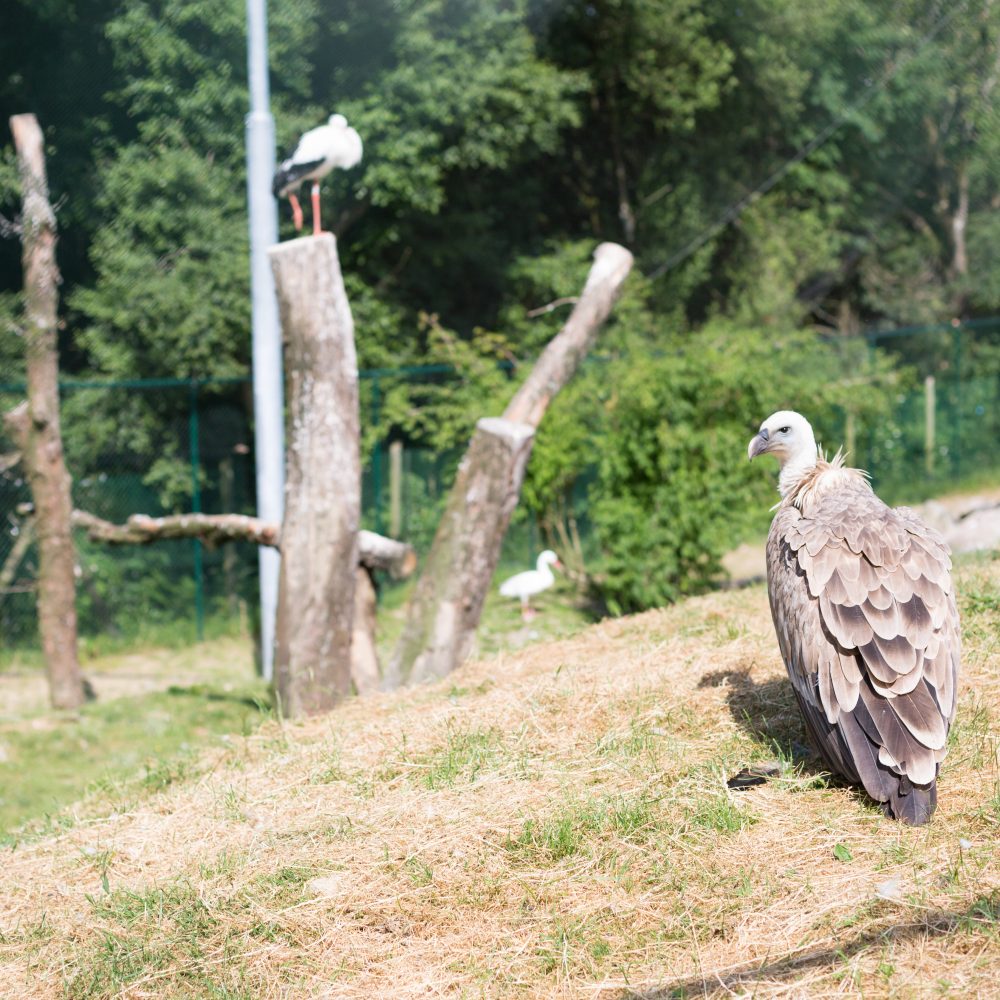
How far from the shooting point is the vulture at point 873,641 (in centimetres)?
352

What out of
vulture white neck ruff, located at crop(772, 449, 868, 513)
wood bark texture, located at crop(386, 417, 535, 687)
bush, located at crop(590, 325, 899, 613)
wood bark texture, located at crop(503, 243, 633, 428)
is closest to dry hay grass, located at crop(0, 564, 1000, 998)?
vulture white neck ruff, located at crop(772, 449, 868, 513)

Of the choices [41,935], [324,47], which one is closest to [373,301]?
[324,47]

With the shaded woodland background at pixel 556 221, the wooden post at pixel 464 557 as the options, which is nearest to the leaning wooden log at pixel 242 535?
the wooden post at pixel 464 557

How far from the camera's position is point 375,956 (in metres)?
3.34

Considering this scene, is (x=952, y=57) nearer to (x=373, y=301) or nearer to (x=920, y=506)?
(x=920, y=506)

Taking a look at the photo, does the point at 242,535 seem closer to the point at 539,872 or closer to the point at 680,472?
the point at 680,472

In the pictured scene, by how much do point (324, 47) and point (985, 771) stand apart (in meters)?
12.8

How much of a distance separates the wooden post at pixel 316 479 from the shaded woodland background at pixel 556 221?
419 centimetres

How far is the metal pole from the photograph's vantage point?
30.9ft

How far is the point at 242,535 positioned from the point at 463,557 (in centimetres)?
142

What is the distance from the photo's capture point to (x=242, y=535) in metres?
7.73

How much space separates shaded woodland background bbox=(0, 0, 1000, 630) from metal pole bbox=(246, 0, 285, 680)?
225 cm

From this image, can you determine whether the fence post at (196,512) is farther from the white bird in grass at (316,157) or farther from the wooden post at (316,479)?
the wooden post at (316,479)

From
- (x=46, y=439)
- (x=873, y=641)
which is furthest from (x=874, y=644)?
(x=46, y=439)
